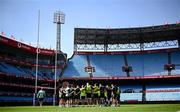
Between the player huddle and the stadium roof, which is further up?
the stadium roof

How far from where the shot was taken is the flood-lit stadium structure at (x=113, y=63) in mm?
38219

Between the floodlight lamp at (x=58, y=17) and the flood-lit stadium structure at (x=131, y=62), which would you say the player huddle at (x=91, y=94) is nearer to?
the flood-lit stadium structure at (x=131, y=62)

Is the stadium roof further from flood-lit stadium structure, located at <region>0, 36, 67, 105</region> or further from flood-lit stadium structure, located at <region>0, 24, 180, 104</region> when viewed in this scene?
flood-lit stadium structure, located at <region>0, 36, 67, 105</region>

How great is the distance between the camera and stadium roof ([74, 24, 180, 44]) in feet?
136

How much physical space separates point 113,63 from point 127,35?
172 inches

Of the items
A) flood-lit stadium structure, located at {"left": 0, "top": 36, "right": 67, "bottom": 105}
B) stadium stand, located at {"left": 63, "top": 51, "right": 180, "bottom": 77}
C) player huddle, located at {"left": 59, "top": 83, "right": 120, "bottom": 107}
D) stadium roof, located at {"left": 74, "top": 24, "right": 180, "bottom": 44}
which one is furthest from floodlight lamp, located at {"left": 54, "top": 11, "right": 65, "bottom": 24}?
player huddle, located at {"left": 59, "top": 83, "right": 120, "bottom": 107}

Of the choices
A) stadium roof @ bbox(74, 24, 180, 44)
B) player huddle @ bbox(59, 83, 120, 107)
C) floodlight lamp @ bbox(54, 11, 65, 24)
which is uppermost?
floodlight lamp @ bbox(54, 11, 65, 24)

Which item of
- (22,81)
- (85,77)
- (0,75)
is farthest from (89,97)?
(85,77)

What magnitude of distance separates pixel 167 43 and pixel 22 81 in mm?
20556

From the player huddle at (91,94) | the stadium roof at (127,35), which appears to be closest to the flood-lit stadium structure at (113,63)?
the stadium roof at (127,35)

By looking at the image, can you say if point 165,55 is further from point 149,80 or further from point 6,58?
point 6,58

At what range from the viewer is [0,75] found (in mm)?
32750

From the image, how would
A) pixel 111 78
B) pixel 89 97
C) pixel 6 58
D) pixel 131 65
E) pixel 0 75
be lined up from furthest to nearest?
pixel 131 65, pixel 111 78, pixel 6 58, pixel 0 75, pixel 89 97

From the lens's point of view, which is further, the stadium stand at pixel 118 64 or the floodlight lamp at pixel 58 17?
the floodlight lamp at pixel 58 17
